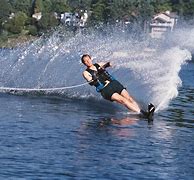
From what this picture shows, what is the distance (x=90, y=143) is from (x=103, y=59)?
11380mm

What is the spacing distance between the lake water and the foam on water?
22.9 inches

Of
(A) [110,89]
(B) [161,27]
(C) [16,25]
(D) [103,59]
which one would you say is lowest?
(A) [110,89]

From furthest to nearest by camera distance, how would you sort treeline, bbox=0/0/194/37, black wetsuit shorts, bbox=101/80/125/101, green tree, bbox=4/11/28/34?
1. treeline, bbox=0/0/194/37
2. green tree, bbox=4/11/28/34
3. black wetsuit shorts, bbox=101/80/125/101

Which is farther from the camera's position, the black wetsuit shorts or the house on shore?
the house on shore

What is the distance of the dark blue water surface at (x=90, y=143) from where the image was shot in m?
10.0

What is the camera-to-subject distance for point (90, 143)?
39.2 feet

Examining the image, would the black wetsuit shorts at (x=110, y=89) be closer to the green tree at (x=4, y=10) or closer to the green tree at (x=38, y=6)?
the green tree at (x=4, y=10)

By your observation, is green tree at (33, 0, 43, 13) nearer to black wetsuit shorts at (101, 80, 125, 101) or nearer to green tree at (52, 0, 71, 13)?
green tree at (52, 0, 71, 13)

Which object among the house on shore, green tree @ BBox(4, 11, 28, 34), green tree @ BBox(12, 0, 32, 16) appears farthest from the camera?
green tree @ BBox(12, 0, 32, 16)

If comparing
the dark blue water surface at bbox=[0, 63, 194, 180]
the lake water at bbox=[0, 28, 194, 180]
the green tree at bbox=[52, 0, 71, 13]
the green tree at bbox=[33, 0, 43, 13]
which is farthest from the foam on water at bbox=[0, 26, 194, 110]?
the green tree at bbox=[33, 0, 43, 13]

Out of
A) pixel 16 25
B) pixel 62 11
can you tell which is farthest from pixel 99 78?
pixel 62 11

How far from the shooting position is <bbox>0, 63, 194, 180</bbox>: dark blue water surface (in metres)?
10.0

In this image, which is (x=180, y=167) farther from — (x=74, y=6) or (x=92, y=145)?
(x=74, y=6)

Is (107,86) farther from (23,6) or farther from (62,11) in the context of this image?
(23,6)
